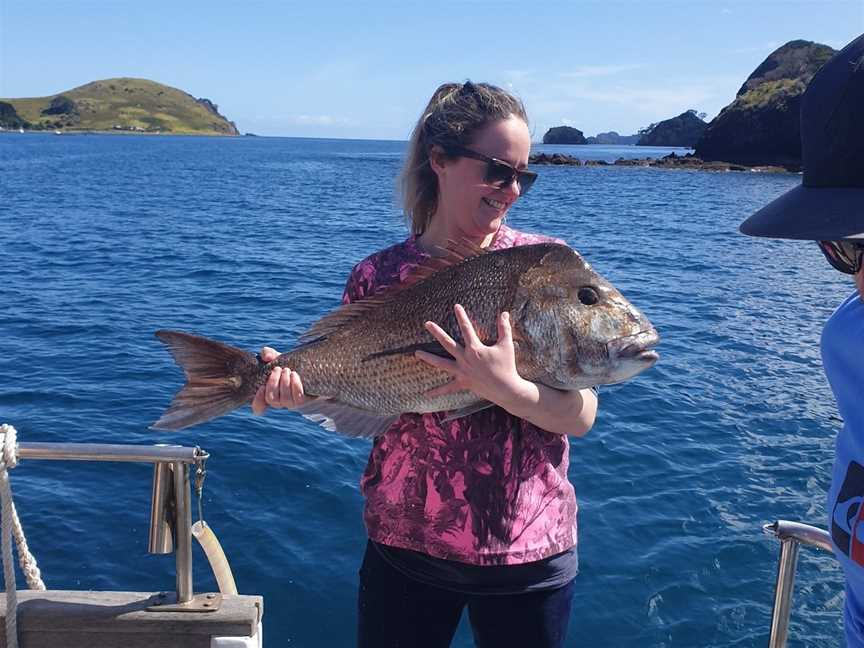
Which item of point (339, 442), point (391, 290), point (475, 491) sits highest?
point (391, 290)

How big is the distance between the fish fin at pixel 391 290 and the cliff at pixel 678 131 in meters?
173

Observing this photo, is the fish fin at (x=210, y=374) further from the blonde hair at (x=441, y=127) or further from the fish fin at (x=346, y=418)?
the blonde hair at (x=441, y=127)

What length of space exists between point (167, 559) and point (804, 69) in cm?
11901

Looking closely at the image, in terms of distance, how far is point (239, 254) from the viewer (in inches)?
965

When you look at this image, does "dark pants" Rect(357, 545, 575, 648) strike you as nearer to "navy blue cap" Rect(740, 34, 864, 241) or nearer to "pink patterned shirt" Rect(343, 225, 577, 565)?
"pink patterned shirt" Rect(343, 225, 577, 565)

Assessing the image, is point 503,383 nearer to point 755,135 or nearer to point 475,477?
point 475,477

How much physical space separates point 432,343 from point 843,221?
157 centimetres

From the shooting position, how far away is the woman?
2682 millimetres

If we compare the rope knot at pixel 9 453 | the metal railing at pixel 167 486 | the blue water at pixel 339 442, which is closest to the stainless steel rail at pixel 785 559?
the metal railing at pixel 167 486

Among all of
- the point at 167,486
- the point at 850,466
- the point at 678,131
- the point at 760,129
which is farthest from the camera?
the point at 678,131

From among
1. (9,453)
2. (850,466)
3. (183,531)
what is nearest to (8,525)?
(9,453)

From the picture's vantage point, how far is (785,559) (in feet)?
10.2

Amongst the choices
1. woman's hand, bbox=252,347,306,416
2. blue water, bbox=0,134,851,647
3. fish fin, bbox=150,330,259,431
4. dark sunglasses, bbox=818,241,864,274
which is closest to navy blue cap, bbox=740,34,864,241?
dark sunglasses, bbox=818,241,864,274

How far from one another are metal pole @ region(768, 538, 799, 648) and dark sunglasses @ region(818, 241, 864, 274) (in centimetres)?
170
